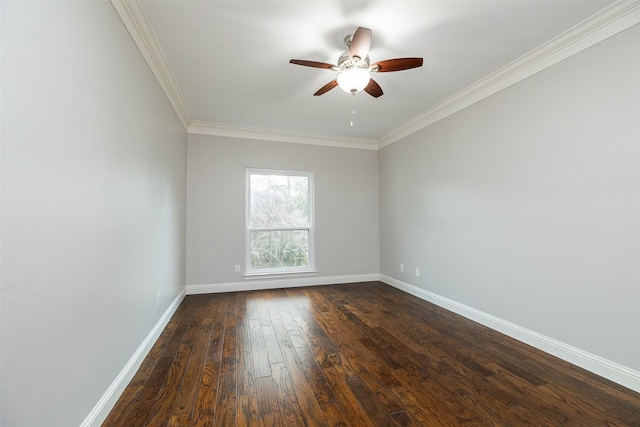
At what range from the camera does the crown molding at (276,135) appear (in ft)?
13.5

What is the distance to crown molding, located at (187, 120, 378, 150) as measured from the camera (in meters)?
4.10

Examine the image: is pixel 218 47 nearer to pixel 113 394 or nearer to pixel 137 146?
pixel 137 146

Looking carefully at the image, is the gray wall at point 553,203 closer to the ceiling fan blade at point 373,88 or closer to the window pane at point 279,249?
the ceiling fan blade at point 373,88

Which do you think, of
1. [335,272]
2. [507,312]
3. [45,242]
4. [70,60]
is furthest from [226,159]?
[507,312]

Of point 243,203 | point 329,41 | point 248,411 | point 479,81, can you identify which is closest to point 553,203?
point 479,81

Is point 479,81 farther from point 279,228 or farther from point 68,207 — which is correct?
point 68,207

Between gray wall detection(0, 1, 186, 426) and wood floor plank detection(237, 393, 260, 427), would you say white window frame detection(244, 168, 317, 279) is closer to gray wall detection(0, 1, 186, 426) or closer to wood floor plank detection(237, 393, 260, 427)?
gray wall detection(0, 1, 186, 426)

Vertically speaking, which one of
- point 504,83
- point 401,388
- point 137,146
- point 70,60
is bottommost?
point 401,388

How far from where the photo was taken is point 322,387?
183cm

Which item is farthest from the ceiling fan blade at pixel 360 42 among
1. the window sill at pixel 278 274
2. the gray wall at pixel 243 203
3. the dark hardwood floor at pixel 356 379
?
the window sill at pixel 278 274

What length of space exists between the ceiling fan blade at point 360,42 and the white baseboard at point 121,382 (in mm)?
2733

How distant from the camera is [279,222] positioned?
4504mm

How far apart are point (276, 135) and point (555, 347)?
13.8 feet

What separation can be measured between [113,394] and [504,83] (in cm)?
404
